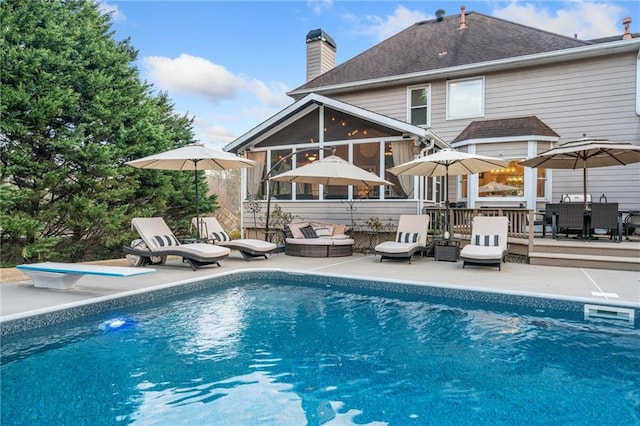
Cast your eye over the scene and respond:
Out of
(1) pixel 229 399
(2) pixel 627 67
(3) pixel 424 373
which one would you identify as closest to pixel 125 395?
(1) pixel 229 399

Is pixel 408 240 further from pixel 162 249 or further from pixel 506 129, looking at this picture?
pixel 162 249

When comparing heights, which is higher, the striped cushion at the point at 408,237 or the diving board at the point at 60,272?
the striped cushion at the point at 408,237

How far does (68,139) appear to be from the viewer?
939 centimetres

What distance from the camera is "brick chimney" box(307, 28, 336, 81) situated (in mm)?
16922

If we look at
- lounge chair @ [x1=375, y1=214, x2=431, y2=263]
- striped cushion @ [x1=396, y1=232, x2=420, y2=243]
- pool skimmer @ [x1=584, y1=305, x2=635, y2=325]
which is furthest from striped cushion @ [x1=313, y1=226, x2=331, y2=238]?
pool skimmer @ [x1=584, y1=305, x2=635, y2=325]

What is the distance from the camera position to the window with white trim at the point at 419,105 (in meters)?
13.1

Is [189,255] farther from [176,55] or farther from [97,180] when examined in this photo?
[176,55]

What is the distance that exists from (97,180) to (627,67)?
14700mm

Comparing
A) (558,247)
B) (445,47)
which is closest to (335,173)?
(558,247)

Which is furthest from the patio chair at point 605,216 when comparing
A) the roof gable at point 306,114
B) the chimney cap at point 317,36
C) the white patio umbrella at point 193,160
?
the chimney cap at point 317,36

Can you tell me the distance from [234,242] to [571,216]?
793 centimetres

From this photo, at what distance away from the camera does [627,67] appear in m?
10.6

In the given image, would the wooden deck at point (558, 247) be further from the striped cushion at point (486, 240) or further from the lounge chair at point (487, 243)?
the striped cushion at point (486, 240)

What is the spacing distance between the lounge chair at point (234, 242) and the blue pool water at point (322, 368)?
357 centimetres
